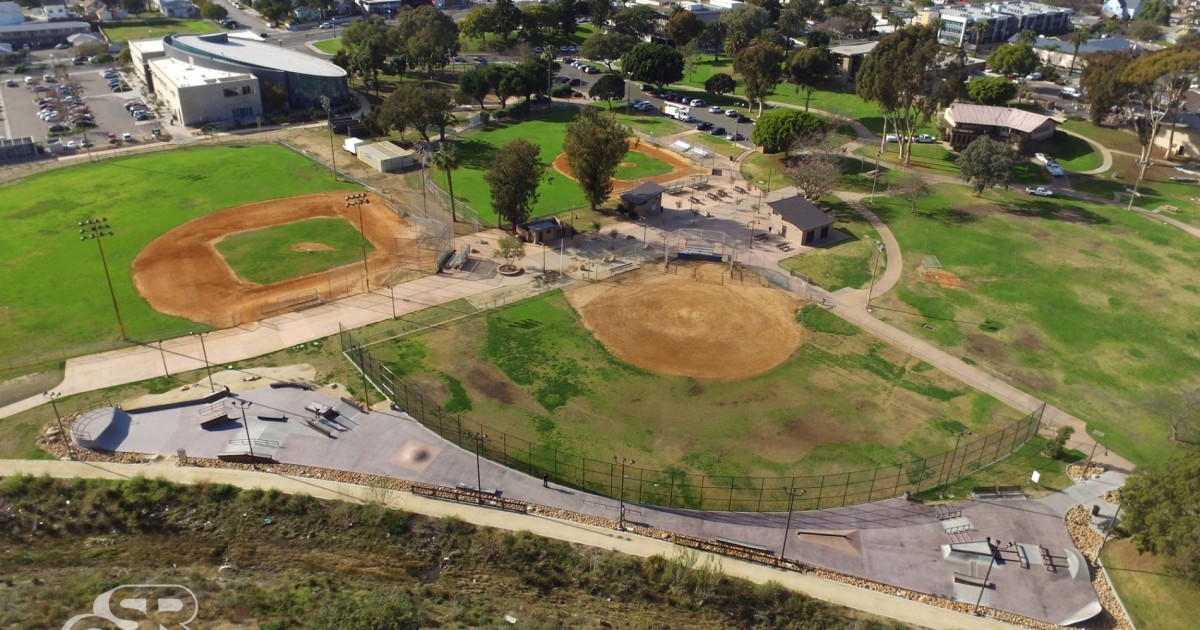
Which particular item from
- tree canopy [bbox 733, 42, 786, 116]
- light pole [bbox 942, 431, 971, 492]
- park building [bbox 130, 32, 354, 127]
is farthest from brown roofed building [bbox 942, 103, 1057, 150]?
park building [bbox 130, 32, 354, 127]

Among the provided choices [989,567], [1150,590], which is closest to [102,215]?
[989,567]

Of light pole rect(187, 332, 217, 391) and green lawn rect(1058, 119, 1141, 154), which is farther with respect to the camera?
green lawn rect(1058, 119, 1141, 154)

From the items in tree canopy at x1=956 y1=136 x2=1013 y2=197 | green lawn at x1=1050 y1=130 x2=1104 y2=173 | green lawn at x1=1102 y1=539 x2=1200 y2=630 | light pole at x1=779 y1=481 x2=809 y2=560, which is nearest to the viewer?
green lawn at x1=1102 y1=539 x2=1200 y2=630

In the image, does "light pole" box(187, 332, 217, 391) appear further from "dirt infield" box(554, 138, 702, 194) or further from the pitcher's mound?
"dirt infield" box(554, 138, 702, 194)

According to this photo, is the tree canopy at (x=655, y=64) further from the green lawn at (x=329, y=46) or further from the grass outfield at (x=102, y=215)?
the green lawn at (x=329, y=46)

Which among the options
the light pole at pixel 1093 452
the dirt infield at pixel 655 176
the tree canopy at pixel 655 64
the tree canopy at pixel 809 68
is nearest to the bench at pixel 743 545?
the light pole at pixel 1093 452
